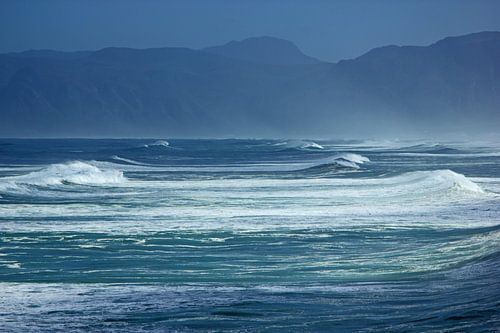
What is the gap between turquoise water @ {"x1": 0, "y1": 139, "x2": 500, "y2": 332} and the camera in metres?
11.6

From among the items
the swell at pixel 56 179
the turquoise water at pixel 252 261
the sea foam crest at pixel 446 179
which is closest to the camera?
the turquoise water at pixel 252 261

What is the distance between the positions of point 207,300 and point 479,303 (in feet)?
10.2

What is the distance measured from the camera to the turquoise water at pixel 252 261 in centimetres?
1164

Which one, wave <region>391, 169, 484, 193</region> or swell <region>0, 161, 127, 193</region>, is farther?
swell <region>0, 161, 127, 193</region>

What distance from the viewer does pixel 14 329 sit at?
11.1 metres

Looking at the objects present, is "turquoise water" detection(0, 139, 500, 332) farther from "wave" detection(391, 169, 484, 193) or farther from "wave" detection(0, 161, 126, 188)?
"wave" detection(0, 161, 126, 188)

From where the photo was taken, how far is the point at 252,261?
1617cm

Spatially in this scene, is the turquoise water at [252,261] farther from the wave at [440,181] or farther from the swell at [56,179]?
the swell at [56,179]

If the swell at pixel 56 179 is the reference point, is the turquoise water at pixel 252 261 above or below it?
below

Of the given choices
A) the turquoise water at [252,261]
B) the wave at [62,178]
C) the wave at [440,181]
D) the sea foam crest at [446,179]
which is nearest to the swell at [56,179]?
the wave at [62,178]

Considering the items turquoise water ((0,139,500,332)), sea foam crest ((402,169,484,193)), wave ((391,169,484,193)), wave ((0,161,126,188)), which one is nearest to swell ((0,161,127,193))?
wave ((0,161,126,188))

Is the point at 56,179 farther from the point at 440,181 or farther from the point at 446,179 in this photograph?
the point at 446,179

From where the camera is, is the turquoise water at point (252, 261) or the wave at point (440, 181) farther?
the wave at point (440, 181)

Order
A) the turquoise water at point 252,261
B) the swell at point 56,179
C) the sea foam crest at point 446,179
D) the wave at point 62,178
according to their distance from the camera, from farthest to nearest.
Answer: the wave at point 62,178 < the swell at point 56,179 < the sea foam crest at point 446,179 < the turquoise water at point 252,261
